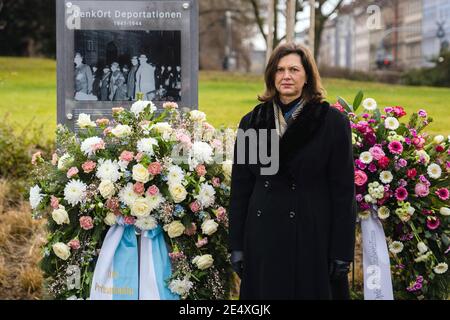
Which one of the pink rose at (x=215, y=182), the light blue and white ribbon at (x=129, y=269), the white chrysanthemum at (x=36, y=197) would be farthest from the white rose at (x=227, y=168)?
the white chrysanthemum at (x=36, y=197)

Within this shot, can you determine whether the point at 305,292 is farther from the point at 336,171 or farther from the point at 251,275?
the point at 336,171

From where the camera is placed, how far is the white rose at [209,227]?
4.31 meters

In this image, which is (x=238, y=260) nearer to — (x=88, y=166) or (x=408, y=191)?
(x=88, y=166)

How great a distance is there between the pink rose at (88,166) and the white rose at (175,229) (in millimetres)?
594

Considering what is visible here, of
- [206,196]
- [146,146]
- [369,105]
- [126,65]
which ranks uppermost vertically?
[126,65]

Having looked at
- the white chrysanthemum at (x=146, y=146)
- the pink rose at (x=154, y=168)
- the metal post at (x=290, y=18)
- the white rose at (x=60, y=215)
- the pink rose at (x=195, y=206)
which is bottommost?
the white rose at (x=60, y=215)

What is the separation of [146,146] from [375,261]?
1.76 meters

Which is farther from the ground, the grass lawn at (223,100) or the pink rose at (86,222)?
the grass lawn at (223,100)

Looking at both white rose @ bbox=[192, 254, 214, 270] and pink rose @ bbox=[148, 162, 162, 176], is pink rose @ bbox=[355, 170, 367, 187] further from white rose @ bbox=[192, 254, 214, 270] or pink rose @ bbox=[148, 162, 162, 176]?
pink rose @ bbox=[148, 162, 162, 176]

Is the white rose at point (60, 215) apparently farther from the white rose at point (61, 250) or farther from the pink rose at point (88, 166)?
the pink rose at point (88, 166)

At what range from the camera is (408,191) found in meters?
4.69

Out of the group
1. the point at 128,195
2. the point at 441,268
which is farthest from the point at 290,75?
the point at 441,268

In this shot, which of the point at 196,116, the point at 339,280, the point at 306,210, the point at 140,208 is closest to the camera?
the point at 306,210

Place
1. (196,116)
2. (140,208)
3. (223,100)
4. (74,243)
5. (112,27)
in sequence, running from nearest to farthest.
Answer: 1. (140,208)
2. (74,243)
3. (196,116)
4. (112,27)
5. (223,100)
